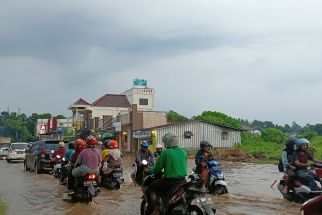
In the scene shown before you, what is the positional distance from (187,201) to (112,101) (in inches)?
2662

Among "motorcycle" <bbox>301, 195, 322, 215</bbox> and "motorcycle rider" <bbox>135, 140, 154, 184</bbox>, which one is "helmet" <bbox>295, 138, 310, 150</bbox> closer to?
"motorcycle rider" <bbox>135, 140, 154, 184</bbox>

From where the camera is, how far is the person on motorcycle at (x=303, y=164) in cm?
1141

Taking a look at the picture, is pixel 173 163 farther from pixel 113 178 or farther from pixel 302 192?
pixel 113 178

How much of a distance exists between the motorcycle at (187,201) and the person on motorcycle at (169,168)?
0.47ft

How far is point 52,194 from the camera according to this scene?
14.1 m

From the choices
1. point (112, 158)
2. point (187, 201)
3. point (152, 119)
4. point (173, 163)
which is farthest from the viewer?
point (152, 119)

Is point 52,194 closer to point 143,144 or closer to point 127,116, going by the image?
point 143,144

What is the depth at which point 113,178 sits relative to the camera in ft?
47.9

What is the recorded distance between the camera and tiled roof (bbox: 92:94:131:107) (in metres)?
73.6

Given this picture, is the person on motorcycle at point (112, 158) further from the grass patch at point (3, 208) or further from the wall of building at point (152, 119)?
the wall of building at point (152, 119)

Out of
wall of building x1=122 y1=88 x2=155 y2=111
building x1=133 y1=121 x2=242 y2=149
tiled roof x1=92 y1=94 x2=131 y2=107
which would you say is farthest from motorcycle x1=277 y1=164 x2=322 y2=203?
tiled roof x1=92 y1=94 x2=131 y2=107

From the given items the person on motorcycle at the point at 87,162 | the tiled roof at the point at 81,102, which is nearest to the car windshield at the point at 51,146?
the person on motorcycle at the point at 87,162

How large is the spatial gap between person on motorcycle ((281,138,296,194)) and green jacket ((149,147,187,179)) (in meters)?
4.69

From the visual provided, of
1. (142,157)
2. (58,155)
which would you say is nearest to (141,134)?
(58,155)
